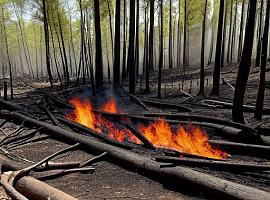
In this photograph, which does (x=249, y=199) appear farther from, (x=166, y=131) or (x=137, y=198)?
(x=166, y=131)

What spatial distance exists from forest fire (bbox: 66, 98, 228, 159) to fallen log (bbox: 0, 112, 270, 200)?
1747 mm

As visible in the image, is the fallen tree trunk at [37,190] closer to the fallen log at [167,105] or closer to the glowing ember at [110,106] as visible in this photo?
the fallen log at [167,105]

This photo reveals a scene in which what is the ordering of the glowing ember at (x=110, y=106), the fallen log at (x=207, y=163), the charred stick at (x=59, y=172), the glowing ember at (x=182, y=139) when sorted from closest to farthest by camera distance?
the fallen log at (x=207, y=163) < the charred stick at (x=59, y=172) < the glowing ember at (x=182, y=139) < the glowing ember at (x=110, y=106)

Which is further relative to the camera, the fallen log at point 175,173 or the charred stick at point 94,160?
the charred stick at point 94,160

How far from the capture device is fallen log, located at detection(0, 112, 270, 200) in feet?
15.7

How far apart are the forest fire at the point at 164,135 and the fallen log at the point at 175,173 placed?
175 centimetres

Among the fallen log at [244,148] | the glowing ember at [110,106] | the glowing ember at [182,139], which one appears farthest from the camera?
the glowing ember at [110,106]

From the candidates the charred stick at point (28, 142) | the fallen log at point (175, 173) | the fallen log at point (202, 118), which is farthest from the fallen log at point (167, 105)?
the charred stick at point (28, 142)

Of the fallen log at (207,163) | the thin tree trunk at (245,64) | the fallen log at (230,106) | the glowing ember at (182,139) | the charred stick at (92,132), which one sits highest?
the thin tree trunk at (245,64)

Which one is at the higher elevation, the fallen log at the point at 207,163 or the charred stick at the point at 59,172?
the fallen log at the point at 207,163

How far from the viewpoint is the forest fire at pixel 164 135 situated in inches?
339

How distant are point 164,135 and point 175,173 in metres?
4.43

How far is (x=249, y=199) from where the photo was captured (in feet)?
15.0

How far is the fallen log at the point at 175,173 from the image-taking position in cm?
479
